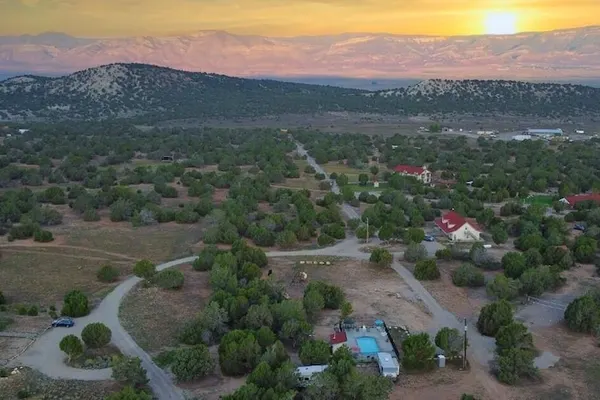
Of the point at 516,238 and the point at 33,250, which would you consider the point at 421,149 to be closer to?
the point at 516,238

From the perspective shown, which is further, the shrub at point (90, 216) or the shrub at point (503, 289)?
the shrub at point (90, 216)

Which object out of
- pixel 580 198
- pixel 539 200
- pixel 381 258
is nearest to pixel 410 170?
pixel 539 200

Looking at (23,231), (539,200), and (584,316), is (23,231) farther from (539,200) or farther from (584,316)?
(539,200)

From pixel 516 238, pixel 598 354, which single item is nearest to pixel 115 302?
pixel 598 354

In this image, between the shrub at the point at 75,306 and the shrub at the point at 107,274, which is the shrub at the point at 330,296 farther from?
the shrub at the point at 107,274

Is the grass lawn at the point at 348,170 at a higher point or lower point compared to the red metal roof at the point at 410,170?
lower

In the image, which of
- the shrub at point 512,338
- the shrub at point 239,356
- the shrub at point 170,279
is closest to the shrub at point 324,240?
the shrub at point 170,279

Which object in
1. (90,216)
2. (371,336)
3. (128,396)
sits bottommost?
(371,336)
